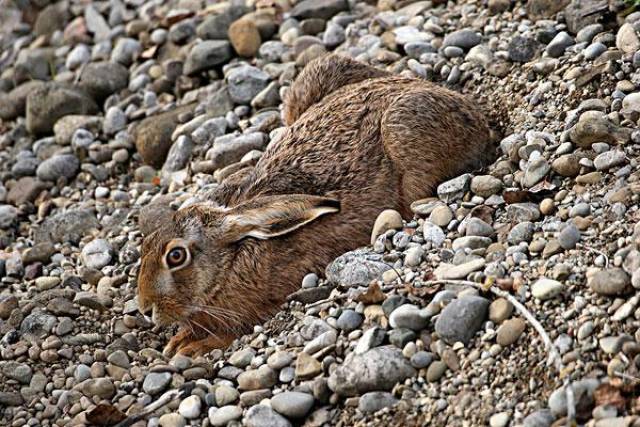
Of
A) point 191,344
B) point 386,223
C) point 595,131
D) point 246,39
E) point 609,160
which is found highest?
point 246,39

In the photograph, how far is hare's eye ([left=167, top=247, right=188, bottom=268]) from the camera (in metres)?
7.27

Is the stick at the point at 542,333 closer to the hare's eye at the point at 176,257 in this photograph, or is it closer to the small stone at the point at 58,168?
the hare's eye at the point at 176,257

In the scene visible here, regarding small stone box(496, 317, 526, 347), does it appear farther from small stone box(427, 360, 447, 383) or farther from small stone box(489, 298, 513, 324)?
small stone box(427, 360, 447, 383)

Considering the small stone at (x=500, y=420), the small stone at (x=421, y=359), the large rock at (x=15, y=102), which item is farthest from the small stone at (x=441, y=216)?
the large rock at (x=15, y=102)

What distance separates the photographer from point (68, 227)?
8969 mm

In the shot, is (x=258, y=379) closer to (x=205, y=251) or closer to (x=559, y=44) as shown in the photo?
(x=205, y=251)

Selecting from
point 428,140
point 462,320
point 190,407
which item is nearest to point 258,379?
point 190,407

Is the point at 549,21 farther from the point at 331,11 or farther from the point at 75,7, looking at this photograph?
the point at 75,7

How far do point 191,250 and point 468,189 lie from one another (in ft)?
6.70

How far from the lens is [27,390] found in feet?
22.1

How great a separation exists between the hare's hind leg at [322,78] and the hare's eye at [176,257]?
2.01 m

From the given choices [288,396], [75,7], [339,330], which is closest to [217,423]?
[288,396]

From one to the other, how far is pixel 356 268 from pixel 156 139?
11.6 feet

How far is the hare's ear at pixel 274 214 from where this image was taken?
23.7ft
